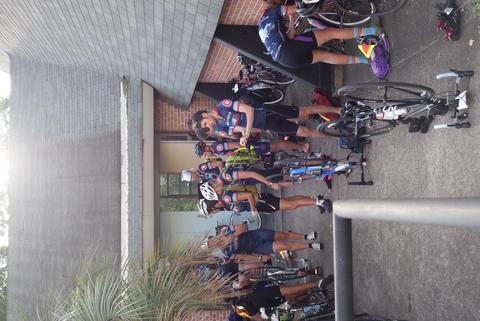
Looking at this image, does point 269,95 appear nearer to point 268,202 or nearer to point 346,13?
point 268,202

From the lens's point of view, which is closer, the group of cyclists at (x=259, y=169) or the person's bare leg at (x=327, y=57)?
the group of cyclists at (x=259, y=169)

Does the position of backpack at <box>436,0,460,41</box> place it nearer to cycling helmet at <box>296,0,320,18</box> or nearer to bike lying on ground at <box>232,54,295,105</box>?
cycling helmet at <box>296,0,320,18</box>

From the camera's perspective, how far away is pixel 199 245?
5.79 meters

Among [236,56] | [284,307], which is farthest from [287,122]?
[284,307]

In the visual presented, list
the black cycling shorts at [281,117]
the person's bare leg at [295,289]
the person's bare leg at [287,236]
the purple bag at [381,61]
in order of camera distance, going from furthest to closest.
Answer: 1. the person's bare leg at [287,236]
2. the person's bare leg at [295,289]
3. the black cycling shorts at [281,117]
4. the purple bag at [381,61]

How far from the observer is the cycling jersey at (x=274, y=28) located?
6.13m

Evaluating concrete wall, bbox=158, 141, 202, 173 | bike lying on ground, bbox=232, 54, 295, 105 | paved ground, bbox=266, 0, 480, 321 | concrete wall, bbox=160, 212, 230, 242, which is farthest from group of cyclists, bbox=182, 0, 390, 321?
concrete wall, bbox=158, 141, 202, 173

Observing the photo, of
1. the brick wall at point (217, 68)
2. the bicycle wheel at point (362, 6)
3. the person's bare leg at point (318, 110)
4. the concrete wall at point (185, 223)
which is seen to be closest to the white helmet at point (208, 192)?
the person's bare leg at point (318, 110)

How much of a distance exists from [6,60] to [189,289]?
13.0 m

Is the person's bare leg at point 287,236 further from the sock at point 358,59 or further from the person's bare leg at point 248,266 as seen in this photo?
the sock at point 358,59

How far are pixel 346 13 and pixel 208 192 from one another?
12.1ft

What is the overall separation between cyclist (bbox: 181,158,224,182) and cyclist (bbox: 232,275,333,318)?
2154 mm

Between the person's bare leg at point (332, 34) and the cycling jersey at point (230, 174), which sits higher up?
the person's bare leg at point (332, 34)

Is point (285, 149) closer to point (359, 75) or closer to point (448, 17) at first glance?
point (359, 75)
